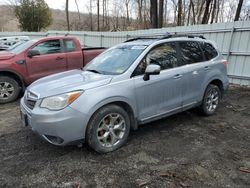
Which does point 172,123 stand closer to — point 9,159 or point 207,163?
point 207,163

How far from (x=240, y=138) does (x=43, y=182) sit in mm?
3304

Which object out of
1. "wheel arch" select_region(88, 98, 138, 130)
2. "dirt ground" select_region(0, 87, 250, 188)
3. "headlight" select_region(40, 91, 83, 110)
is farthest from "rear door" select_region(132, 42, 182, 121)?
"headlight" select_region(40, 91, 83, 110)

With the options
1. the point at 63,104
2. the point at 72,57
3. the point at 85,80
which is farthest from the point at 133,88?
the point at 72,57

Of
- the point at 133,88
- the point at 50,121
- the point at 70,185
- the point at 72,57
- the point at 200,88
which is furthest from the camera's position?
the point at 72,57

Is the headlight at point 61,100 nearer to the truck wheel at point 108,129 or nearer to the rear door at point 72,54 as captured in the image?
the truck wheel at point 108,129

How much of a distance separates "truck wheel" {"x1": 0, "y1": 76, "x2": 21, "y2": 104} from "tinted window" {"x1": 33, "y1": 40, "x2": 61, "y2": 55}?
1.17 meters

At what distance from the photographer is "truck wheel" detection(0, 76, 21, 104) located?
19.9 ft

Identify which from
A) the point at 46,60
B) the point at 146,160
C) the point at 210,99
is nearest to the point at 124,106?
the point at 146,160

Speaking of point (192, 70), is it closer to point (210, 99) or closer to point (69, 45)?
point (210, 99)

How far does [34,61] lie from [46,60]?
34cm

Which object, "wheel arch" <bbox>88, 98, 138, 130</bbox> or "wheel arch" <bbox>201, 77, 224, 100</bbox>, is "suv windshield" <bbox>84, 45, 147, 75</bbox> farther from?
"wheel arch" <bbox>201, 77, 224, 100</bbox>

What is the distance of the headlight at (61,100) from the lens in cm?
303

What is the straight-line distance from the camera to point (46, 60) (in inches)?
261

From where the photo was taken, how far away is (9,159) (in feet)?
10.9
